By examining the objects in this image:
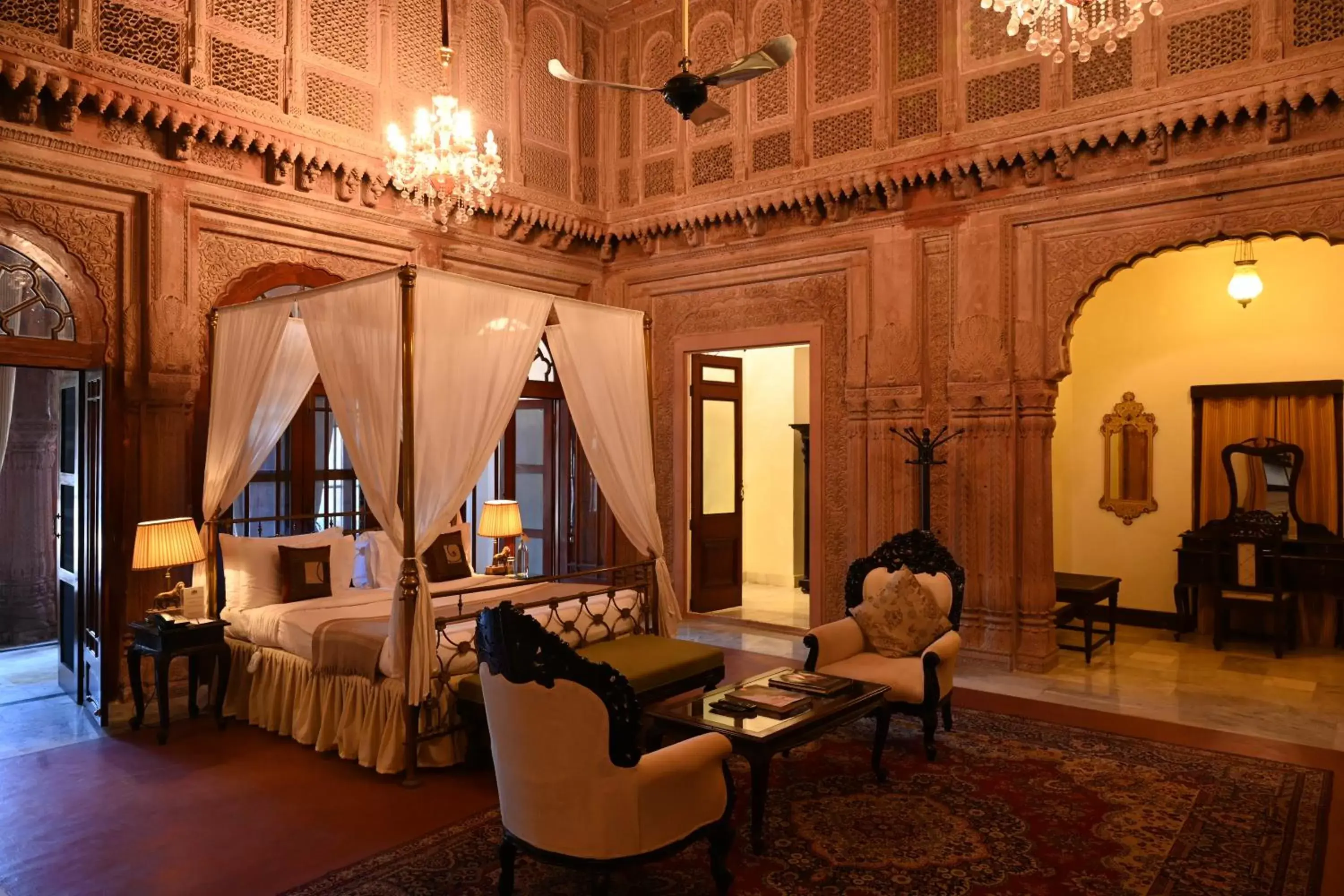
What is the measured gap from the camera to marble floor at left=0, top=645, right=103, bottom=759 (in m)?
5.05

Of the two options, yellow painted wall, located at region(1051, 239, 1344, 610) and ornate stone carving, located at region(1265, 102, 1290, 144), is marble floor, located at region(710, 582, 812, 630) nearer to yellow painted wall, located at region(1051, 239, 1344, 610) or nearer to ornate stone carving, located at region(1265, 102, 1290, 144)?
yellow painted wall, located at region(1051, 239, 1344, 610)

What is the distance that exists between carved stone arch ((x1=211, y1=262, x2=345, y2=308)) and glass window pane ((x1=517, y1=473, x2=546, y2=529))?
268 cm

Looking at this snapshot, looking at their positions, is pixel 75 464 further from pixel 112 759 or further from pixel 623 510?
pixel 623 510

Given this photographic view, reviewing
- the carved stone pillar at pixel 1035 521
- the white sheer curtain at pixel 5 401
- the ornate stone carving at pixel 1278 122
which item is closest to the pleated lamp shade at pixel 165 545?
the white sheer curtain at pixel 5 401

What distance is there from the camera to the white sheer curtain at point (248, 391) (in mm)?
5711

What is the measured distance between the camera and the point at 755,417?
11.2m

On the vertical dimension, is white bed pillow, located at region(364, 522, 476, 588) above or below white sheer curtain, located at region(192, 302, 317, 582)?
below

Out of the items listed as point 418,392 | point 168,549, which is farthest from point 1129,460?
point 168,549

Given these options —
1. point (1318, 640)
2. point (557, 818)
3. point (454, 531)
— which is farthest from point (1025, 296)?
point (557, 818)

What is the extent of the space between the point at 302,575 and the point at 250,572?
318mm

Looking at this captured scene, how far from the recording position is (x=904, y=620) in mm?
5211

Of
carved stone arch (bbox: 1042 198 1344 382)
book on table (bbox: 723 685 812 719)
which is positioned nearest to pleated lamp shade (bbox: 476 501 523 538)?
book on table (bbox: 723 685 812 719)

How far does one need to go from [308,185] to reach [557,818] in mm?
5249

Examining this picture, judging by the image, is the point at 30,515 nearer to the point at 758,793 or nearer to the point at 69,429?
the point at 69,429
